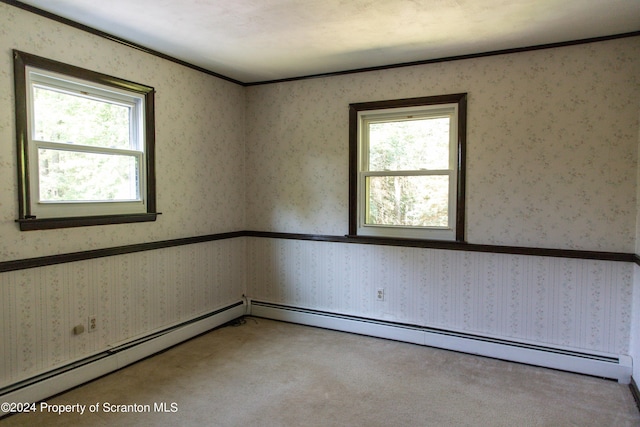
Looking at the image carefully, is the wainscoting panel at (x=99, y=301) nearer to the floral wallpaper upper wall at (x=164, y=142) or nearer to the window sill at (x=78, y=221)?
the floral wallpaper upper wall at (x=164, y=142)

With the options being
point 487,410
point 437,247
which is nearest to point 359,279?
point 437,247

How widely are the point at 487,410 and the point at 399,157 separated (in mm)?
2200

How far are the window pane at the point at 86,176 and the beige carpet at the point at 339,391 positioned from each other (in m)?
1.35

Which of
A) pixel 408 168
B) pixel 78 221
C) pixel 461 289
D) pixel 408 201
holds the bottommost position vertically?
pixel 461 289

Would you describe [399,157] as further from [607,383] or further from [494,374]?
[607,383]

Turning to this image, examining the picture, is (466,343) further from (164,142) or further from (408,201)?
(164,142)

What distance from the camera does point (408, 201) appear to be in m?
3.87

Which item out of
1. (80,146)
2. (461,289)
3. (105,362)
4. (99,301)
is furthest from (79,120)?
(461,289)

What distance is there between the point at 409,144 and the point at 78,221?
2790 mm

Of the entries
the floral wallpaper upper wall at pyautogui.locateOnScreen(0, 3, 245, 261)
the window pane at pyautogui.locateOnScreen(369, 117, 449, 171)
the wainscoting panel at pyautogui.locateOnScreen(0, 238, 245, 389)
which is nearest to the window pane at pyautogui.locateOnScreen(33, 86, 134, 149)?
the floral wallpaper upper wall at pyautogui.locateOnScreen(0, 3, 245, 261)

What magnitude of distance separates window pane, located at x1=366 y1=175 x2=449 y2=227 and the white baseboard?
1.94 metres

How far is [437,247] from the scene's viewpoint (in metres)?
3.69

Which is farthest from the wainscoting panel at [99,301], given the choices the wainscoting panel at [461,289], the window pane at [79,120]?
the window pane at [79,120]

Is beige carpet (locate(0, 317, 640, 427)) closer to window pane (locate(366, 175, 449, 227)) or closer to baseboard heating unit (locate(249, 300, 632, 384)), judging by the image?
baseboard heating unit (locate(249, 300, 632, 384))
